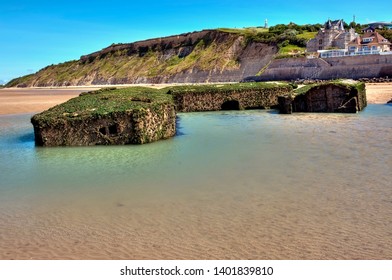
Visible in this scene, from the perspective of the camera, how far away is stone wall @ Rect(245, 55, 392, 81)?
62.6m

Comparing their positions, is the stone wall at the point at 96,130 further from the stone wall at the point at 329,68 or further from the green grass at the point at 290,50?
the green grass at the point at 290,50

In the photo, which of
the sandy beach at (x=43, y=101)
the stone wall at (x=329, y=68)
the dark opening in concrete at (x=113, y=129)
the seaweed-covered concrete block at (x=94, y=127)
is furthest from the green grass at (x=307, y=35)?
the dark opening in concrete at (x=113, y=129)

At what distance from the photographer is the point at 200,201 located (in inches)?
295

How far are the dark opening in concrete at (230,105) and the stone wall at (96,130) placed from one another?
1743 cm

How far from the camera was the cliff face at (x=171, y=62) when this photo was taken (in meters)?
96.8

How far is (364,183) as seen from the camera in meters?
8.49

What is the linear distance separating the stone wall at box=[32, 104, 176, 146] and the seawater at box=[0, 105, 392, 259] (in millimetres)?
590

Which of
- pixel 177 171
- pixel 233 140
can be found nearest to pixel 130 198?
pixel 177 171

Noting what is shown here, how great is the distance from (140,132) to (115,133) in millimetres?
927

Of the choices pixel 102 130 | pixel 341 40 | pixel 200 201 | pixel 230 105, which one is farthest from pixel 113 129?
pixel 341 40

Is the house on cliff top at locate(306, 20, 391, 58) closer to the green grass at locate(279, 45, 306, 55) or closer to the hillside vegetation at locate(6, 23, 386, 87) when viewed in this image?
the green grass at locate(279, 45, 306, 55)

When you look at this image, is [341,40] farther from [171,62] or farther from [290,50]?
[171,62]

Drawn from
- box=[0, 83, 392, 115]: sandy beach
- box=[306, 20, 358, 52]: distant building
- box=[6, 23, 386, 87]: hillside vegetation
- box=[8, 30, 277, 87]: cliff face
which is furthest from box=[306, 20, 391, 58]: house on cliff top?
box=[0, 83, 392, 115]: sandy beach
